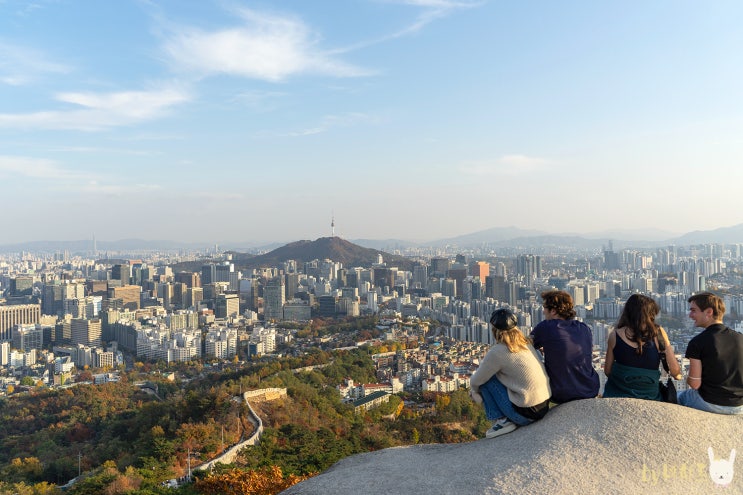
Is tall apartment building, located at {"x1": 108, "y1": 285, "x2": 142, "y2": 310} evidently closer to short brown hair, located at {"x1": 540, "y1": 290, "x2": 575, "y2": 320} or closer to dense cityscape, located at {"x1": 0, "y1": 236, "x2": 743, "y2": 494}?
dense cityscape, located at {"x1": 0, "y1": 236, "x2": 743, "y2": 494}

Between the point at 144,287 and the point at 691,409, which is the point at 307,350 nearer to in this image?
the point at 691,409

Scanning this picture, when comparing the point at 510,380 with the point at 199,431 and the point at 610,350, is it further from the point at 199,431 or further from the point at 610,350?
the point at 199,431

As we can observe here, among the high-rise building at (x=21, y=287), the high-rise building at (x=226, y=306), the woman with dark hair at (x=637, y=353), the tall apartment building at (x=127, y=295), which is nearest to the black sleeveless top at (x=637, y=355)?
the woman with dark hair at (x=637, y=353)

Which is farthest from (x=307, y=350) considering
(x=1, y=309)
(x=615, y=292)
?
(x=615, y=292)

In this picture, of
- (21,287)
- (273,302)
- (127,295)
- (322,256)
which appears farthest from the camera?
(322,256)

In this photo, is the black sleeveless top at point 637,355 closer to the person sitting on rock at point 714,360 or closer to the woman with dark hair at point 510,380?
the person sitting on rock at point 714,360

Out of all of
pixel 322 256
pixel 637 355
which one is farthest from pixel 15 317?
pixel 637 355
